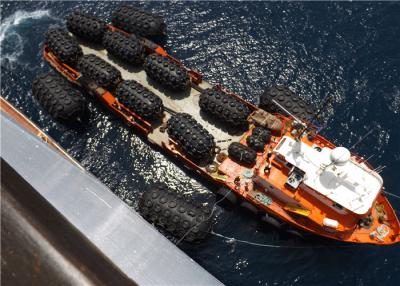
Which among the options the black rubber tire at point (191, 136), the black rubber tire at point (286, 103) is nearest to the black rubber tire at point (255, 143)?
the black rubber tire at point (191, 136)

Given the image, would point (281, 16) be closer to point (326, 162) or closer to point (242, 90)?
point (242, 90)

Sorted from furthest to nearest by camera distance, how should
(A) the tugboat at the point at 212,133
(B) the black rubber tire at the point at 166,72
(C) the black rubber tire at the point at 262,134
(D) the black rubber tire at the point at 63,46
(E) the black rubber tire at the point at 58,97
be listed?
1. (D) the black rubber tire at the point at 63,46
2. (B) the black rubber tire at the point at 166,72
3. (E) the black rubber tire at the point at 58,97
4. (C) the black rubber tire at the point at 262,134
5. (A) the tugboat at the point at 212,133

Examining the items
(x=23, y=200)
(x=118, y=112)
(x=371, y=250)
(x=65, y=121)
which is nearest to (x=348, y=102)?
(x=371, y=250)

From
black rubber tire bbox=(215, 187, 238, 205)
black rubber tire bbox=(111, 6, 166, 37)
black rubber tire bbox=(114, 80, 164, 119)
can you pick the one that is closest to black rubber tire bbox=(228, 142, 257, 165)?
black rubber tire bbox=(215, 187, 238, 205)

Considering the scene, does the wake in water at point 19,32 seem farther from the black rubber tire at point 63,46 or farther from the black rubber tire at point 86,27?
the black rubber tire at point 86,27

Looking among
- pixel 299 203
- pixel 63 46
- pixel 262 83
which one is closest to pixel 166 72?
pixel 262 83

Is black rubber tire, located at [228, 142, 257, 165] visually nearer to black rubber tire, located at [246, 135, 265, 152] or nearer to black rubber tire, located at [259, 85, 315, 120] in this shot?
black rubber tire, located at [246, 135, 265, 152]
